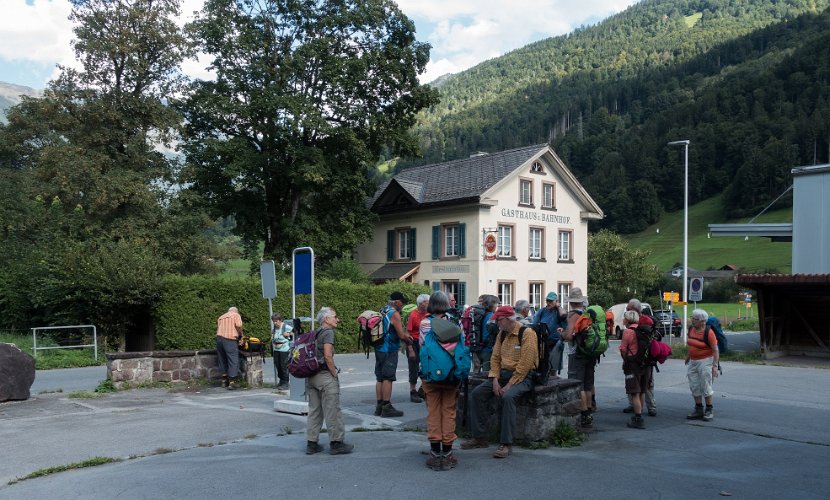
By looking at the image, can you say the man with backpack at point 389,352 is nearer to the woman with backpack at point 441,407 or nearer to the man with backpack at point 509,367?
the man with backpack at point 509,367

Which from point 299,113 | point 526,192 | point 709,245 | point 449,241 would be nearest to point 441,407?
point 299,113

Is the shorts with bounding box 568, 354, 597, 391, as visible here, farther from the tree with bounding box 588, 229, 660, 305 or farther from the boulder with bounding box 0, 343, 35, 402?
the tree with bounding box 588, 229, 660, 305

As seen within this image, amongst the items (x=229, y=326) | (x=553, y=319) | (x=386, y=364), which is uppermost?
(x=553, y=319)

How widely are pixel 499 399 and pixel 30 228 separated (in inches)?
1227

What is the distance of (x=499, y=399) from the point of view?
8414mm

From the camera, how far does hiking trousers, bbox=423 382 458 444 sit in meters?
7.19

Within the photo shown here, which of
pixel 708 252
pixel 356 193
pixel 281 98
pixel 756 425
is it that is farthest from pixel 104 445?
pixel 708 252

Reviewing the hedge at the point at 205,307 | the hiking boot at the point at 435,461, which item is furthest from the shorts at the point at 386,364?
the hedge at the point at 205,307

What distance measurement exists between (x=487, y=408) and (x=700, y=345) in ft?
12.5

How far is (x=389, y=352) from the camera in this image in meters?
10.5

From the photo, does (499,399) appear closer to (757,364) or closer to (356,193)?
(757,364)

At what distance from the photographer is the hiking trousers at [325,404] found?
7.93m

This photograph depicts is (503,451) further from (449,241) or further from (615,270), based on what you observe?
(615,270)

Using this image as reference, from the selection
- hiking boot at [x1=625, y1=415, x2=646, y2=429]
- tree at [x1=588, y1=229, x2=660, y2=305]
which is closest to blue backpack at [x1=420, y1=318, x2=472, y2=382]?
hiking boot at [x1=625, y1=415, x2=646, y2=429]
